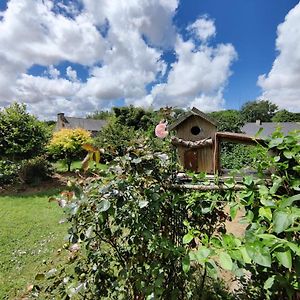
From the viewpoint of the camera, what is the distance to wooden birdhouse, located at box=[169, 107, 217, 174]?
509 centimetres

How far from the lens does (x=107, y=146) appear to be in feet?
5.81

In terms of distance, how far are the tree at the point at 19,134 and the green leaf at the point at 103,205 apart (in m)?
10.9

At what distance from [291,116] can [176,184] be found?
166ft

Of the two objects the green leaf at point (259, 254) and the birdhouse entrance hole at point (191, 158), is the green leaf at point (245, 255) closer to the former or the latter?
the green leaf at point (259, 254)

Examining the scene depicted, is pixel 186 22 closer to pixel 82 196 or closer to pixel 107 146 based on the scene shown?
pixel 107 146

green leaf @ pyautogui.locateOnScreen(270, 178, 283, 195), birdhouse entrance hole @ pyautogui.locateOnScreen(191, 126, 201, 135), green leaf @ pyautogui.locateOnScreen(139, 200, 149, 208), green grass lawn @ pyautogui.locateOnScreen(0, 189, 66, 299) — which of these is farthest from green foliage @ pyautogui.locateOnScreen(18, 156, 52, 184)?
green leaf @ pyautogui.locateOnScreen(270, 178, 283, 195)

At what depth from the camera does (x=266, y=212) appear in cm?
114

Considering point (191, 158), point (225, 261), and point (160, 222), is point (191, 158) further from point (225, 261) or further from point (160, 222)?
point (225, 261)

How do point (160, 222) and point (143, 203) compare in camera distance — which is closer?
point (143, 203)

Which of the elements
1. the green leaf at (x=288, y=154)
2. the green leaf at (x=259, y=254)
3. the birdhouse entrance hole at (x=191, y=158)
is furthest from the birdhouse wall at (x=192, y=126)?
the green leaf at (x=259, y=254)

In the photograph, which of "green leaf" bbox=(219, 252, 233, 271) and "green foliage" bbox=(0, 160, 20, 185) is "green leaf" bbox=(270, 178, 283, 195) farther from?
"green foliage" bbox=(0, 160, 20, 185)

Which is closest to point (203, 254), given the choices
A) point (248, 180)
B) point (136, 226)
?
point (248, 180)

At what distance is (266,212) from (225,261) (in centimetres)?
37

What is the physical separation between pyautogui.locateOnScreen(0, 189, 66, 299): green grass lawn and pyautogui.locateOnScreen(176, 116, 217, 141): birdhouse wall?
11.2 feet
